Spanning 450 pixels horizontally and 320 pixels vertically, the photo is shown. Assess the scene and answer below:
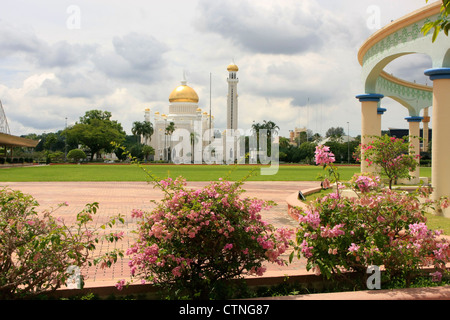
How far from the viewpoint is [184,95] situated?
92.2m

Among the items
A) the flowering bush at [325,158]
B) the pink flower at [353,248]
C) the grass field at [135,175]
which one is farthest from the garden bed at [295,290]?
the grass field at [135,175]

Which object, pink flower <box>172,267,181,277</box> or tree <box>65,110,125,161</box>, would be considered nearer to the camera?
pink flower <box>172,267,181,277</box>

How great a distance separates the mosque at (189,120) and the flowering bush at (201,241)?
8249cm

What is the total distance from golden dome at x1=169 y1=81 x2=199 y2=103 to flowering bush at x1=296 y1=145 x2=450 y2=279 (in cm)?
8992

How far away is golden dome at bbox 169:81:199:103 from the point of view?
303ft

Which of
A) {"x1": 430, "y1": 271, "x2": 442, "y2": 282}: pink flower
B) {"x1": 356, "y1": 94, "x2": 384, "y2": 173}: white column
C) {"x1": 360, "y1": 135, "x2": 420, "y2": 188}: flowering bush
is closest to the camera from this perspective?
{"x1": 430, "y1": 271, "x2": 442, "y2": 282}: pink flower

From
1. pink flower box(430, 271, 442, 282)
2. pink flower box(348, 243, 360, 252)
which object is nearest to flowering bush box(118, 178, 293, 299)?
pink flower box(348, 243, 360, 252)

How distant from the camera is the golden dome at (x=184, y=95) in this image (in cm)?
9225

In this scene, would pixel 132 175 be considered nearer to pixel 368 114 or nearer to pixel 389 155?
pixel 368 114

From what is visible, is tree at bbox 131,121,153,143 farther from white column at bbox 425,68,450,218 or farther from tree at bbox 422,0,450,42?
tree at bbox 422,0,450,42
